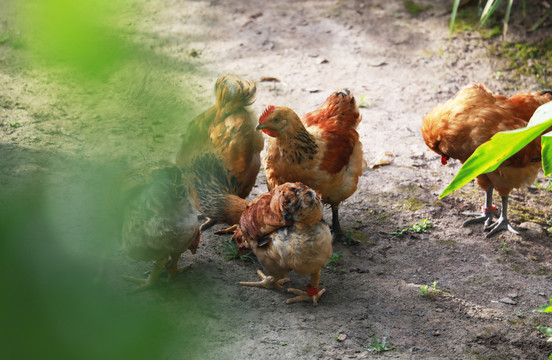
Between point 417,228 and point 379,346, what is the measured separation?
175 centimetres

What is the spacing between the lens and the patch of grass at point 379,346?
11.2ft

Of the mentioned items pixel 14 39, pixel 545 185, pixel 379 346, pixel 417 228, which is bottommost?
pixel 379 346

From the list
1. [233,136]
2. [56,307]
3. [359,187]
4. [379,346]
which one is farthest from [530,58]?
[56,307]

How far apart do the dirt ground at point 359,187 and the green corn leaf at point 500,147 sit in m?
1.03

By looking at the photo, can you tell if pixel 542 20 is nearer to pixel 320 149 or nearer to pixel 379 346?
pixel 320 149

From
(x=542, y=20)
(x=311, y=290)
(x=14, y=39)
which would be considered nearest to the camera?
(x=14, y=39)

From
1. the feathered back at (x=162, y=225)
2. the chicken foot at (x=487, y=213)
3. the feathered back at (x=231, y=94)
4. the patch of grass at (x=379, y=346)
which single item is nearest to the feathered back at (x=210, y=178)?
the feathered back at (x=231, y=94)

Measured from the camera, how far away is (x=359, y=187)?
18.2 feet

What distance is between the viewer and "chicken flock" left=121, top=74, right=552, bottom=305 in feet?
12.2

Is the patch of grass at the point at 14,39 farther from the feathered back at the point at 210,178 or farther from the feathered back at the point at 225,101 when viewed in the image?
the feathered back at the point at 225,101

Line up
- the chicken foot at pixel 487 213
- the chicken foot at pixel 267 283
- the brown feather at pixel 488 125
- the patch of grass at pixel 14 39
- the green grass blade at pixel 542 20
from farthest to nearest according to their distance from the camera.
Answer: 1. the green grass blade at pixel 542 20
2. the chicken foot at pixel 487 213
3. the brown feather at pixel 488 125
4. the chicken foot at pixel 267 283
5. the patch of grass at pixel 14 39

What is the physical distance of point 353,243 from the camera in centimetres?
475

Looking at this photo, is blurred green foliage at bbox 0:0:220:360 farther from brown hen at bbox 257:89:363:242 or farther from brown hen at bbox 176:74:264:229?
brown hen at bbox 176:74:264:229

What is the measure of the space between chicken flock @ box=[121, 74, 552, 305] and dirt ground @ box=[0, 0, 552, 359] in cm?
24
